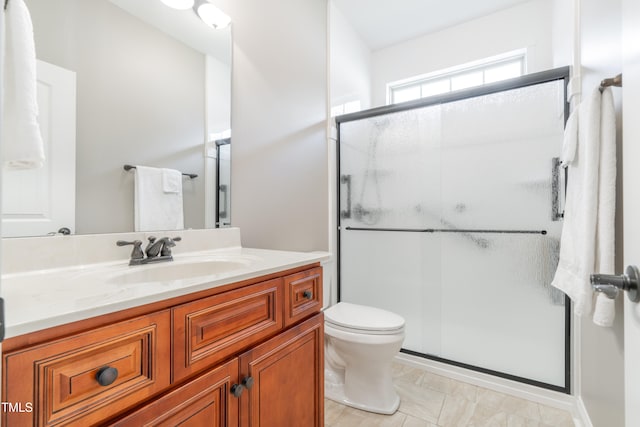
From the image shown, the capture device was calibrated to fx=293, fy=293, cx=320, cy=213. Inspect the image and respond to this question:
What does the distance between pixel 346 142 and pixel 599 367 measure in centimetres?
192

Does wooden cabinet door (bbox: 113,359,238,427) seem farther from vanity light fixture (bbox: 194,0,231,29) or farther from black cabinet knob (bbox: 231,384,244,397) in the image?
vanity light fixture (bbox: 194,0,231,29)

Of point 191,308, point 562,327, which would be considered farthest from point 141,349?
point 562,327

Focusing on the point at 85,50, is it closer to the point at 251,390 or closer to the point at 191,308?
the point at 191,308

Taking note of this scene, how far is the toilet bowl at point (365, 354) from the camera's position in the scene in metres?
1.50

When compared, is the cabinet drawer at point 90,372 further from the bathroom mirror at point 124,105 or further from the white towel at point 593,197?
the white towel at point 593,197

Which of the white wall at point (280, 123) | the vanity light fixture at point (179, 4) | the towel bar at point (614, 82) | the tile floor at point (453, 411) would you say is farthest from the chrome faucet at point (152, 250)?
the towel bar at point (614, 82)

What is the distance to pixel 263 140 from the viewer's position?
5.63ft

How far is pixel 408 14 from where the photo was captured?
233 cm


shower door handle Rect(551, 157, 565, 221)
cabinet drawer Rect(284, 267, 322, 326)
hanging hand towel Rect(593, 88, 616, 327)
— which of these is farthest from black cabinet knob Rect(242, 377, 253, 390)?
shower door handle Rect(551, 157, 565, 221)

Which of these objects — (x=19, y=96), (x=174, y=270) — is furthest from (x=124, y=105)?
(x=174, y=270)

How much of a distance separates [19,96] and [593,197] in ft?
5.65

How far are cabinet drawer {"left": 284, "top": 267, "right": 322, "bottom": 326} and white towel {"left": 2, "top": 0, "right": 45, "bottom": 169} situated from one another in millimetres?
763

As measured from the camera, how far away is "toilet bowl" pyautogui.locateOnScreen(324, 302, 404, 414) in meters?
1.50

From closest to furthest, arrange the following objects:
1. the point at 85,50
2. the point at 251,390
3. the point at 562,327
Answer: the point at 251,390, the point at 85,50, the point at 562,327
